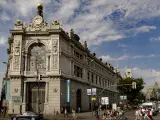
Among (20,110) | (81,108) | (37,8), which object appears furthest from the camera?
(81,108)

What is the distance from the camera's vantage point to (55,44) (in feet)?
167

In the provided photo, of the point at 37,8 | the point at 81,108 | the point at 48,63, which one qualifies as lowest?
the point at 81,108

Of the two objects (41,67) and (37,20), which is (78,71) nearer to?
(41,67)

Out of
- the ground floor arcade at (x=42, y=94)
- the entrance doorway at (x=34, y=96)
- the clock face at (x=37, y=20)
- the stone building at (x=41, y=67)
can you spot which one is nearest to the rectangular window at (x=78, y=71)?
the stone building at (x=41, y=67)

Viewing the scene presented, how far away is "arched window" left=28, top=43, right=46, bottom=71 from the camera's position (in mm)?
51219

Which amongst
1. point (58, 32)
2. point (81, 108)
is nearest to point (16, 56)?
point (58, 32)

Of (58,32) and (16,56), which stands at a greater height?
(58,32)

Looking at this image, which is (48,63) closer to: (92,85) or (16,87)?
(16,87)

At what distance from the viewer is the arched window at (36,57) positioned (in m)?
51.2

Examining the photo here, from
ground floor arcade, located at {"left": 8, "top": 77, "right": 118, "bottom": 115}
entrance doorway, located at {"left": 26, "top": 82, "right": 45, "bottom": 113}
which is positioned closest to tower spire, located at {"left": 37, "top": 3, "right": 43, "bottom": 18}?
ground floor arcade, located at {"left": 8, "top": 77, "right": 118, "bottom": 115}

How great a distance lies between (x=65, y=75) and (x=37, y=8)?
17.1m

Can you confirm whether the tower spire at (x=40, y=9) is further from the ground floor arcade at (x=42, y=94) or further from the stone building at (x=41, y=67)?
the ground floor arcade at (x=42, y=94)

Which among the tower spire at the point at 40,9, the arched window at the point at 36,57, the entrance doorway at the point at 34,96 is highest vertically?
the tower spire at the point at 40,9

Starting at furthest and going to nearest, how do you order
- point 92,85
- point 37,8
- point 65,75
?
point 92,85 → point 37,8 → point 65,75
